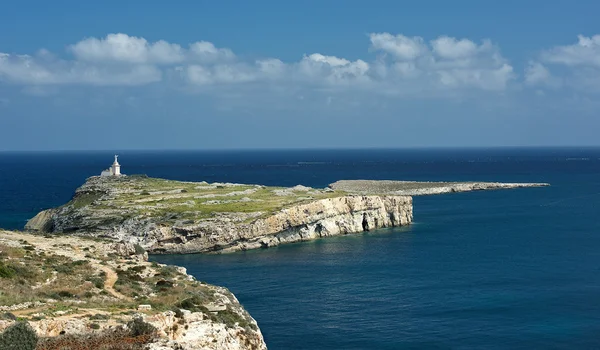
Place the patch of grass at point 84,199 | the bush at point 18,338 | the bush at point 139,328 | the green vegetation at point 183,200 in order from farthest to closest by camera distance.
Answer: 1. the patch of grass at point 84,199
2. the green vegetation at point 183,200
3. the bush at point 139,328
4. the bush at point 18,338

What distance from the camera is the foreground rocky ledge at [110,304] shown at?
32188 millimetres

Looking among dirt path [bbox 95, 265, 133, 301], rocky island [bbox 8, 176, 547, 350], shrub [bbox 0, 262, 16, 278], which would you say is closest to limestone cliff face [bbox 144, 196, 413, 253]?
rocky island [bbox 8, 176, 547, 350]

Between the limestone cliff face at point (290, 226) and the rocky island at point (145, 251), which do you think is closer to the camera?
the rocky island at point (145, 251)

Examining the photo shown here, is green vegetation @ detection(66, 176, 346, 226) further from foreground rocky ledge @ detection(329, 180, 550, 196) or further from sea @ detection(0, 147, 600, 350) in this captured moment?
foreground rocky ledge @ detection(329, 180, 550, 196)

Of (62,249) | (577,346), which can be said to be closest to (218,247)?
(62,249)

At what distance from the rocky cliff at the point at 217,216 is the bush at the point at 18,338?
203 ft

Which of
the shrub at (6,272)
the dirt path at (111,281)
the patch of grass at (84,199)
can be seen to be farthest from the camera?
the patch of grass at (84,199)

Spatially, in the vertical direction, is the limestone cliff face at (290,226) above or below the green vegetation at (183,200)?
below

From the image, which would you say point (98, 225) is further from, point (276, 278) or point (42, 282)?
point (42, 282)

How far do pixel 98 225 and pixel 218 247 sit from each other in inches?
723

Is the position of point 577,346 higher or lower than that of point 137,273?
lower

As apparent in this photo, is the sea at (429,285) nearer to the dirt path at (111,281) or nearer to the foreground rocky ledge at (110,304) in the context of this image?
the foreground rocky ledge at (110,304)

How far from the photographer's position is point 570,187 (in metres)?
191

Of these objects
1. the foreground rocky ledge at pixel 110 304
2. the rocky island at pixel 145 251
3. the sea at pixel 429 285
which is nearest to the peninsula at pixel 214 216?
the rocky island at pixel 145 251
